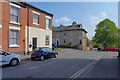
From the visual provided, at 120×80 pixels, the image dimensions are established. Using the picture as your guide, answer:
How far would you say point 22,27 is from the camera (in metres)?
A: 13.7

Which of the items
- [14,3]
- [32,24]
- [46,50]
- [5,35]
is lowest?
[46,50]

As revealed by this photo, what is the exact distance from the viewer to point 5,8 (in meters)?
11.6

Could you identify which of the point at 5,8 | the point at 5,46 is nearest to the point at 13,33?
the point at 5,46

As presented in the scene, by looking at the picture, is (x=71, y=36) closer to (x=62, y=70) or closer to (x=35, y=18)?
(x=35, y=18)

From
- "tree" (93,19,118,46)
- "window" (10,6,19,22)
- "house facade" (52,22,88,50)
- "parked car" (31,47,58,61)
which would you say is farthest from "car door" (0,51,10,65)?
"tree" (93,19,118,46)

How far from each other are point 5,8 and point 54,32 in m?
30.7

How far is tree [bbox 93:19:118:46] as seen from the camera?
3572cm

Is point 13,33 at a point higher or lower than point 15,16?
lower

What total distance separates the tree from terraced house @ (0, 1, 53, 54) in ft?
87.8

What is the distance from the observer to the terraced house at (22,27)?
1167 cm

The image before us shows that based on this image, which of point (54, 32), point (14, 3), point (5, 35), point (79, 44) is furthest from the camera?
point (54, 32)

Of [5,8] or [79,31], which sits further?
[79,31]

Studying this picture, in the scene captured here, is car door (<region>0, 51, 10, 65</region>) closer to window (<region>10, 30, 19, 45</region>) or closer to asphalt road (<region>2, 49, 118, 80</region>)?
asphalt road (<region>2, 49, 118, 80</region>)

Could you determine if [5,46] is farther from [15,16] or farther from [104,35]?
[104,35]
